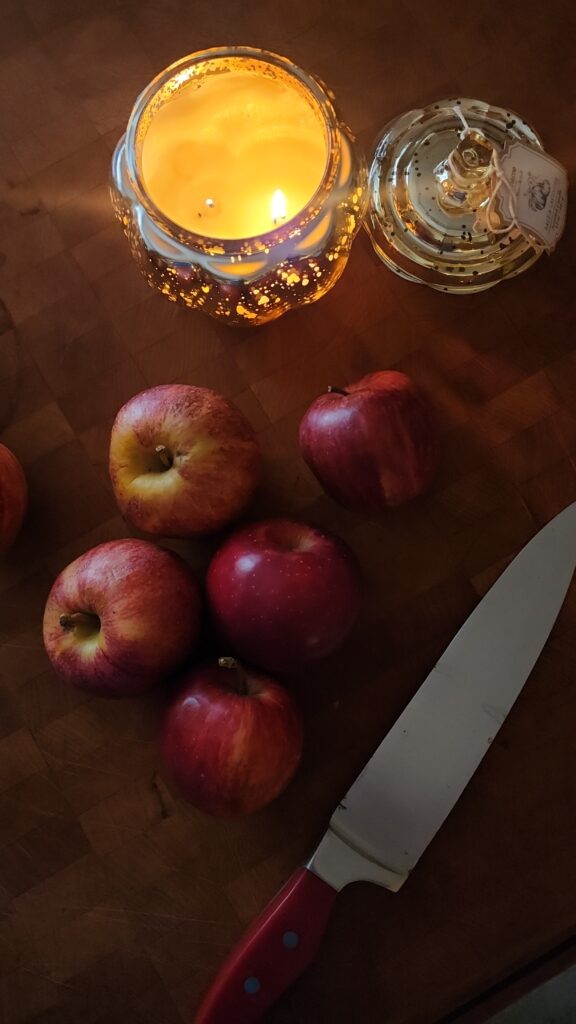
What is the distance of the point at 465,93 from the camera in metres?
0.72

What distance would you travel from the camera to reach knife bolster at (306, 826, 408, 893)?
2.13 feet

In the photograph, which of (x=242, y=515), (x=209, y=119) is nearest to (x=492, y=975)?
(x=242, y=515)

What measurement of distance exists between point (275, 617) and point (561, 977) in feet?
1.97

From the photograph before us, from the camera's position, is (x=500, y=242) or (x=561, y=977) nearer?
(x=500, y=242)

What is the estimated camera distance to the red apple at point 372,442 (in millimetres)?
637

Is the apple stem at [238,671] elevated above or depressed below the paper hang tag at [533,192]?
below

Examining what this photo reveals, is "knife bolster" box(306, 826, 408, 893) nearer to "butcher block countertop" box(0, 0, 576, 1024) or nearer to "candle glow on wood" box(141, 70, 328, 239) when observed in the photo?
"butcher block countertop" box(0, 0, 576, 1024)

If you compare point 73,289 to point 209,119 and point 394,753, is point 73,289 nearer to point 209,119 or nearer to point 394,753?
point 209,119

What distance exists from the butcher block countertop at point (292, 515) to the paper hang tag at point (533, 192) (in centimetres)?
6

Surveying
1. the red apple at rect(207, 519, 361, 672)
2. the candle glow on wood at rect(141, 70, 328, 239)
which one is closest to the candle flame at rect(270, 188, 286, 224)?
the candle glow on wood at rect(141, 70, 328, 239)

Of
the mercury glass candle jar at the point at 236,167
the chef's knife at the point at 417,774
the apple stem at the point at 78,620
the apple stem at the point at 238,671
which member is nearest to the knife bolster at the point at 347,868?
the chef's knife at the point at 417,774

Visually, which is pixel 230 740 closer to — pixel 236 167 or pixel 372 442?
pixel 372 442

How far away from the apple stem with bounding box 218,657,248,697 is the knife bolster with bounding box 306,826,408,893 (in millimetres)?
131

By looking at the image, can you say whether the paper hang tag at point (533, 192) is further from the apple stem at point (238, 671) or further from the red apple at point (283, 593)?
the apple stem at point (238, 671)
